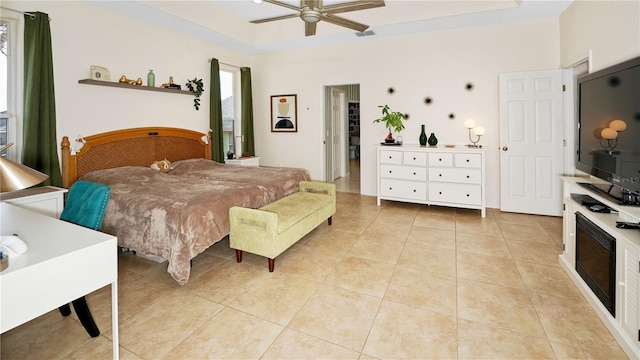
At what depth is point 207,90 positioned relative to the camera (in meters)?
5.37

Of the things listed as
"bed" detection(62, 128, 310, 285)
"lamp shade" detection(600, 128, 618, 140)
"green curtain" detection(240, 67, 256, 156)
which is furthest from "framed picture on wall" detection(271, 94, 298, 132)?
"lamp shade" detection(600, 128, 618, 140)

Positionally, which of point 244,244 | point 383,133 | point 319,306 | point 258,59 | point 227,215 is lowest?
point 319,306

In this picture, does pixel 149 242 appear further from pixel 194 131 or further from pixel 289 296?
pixel 194 131

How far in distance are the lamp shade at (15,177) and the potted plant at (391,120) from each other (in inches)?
173

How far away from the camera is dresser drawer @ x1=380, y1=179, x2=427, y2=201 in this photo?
187 inches

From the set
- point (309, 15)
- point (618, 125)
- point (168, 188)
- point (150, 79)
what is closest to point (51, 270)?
point (168, 188)

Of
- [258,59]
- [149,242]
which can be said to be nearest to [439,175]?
[149,242]

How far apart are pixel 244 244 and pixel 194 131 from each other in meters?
3.02

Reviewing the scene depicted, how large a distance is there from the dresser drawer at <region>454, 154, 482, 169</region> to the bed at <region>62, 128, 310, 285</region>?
214 centimetres

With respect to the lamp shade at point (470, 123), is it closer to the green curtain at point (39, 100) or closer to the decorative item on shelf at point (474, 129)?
the decorative item on shelf at point (474, 129)

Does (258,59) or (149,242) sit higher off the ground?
(258,59)

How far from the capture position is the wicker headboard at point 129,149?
11.8 feet

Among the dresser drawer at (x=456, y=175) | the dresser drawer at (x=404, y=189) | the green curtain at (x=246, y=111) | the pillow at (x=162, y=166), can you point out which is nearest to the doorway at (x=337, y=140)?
the dresser drawer at (x=404, y=189)

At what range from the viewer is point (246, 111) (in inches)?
246
